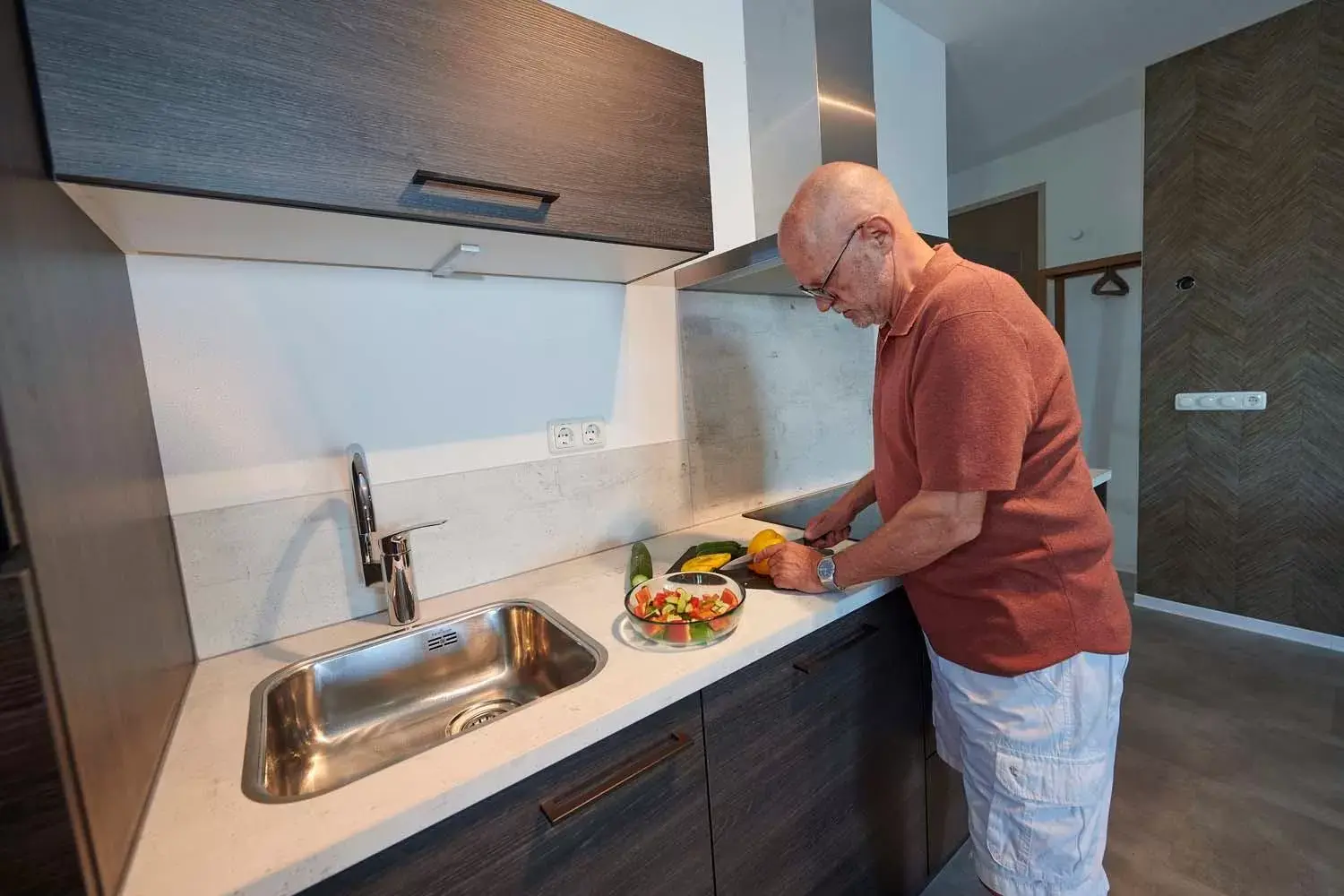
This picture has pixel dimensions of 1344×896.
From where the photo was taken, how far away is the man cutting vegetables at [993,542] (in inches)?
34.1

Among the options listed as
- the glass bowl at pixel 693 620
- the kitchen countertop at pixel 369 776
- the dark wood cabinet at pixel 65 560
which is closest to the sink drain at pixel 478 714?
the kitchen countertop at pixel 369 776

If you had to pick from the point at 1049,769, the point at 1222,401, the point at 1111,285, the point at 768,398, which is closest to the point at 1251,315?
the point at 1222,401

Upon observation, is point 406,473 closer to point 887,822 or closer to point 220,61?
point 220,61

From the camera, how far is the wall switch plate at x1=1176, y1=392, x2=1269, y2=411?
2418 millimetres

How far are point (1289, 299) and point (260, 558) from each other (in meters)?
3.71

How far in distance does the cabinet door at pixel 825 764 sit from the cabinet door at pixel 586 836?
0.18ft

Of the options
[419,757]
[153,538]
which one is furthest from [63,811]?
[153,538]

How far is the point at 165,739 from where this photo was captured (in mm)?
724

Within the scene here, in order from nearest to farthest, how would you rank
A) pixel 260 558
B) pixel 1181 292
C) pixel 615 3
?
pixel 260 558, pixel 615 3, pixel 1181 292

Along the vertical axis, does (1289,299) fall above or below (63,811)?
above

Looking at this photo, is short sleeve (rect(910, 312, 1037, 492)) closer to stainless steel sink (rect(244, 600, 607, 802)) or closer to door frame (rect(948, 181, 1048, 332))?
stainless steel sink (rect(244, 600, 607, 802))

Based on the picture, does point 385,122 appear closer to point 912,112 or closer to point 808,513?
point 808,513

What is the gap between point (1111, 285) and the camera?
3115 mm

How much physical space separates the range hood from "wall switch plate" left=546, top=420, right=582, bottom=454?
1.64 ft
